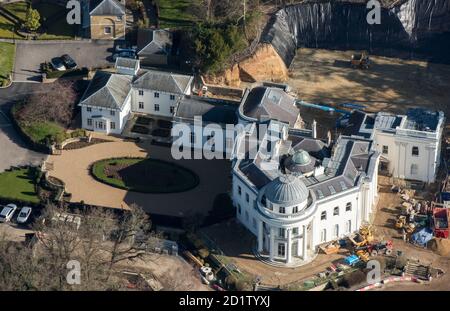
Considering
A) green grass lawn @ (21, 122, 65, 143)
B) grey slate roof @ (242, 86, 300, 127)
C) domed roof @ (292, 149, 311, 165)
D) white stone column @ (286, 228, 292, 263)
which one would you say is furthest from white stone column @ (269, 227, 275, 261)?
green grass lawn @ (21, 122, 65, 143)

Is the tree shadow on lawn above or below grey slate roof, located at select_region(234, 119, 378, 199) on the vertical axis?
below

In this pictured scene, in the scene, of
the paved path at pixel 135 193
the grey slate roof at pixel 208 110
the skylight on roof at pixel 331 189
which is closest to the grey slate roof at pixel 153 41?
the grey slate roof at pixel 208 110

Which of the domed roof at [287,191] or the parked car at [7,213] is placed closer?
the domed roof at [287,191]

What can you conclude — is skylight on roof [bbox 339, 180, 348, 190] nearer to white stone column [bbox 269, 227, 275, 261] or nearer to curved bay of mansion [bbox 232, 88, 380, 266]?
curved bay of mansion [bbox 232, 88, 380, 266]

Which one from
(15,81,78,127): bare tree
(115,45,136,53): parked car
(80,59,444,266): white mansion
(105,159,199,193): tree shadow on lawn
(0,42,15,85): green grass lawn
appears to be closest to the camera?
(80,59,444,266): white mansion

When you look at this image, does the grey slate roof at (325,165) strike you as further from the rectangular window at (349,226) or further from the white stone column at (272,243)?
the white stone column at (272,243)

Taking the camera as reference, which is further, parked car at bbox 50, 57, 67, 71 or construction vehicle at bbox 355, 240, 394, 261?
parked car at bbox 50, 57, 67, 71

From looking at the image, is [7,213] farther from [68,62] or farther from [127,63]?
[68,62]
